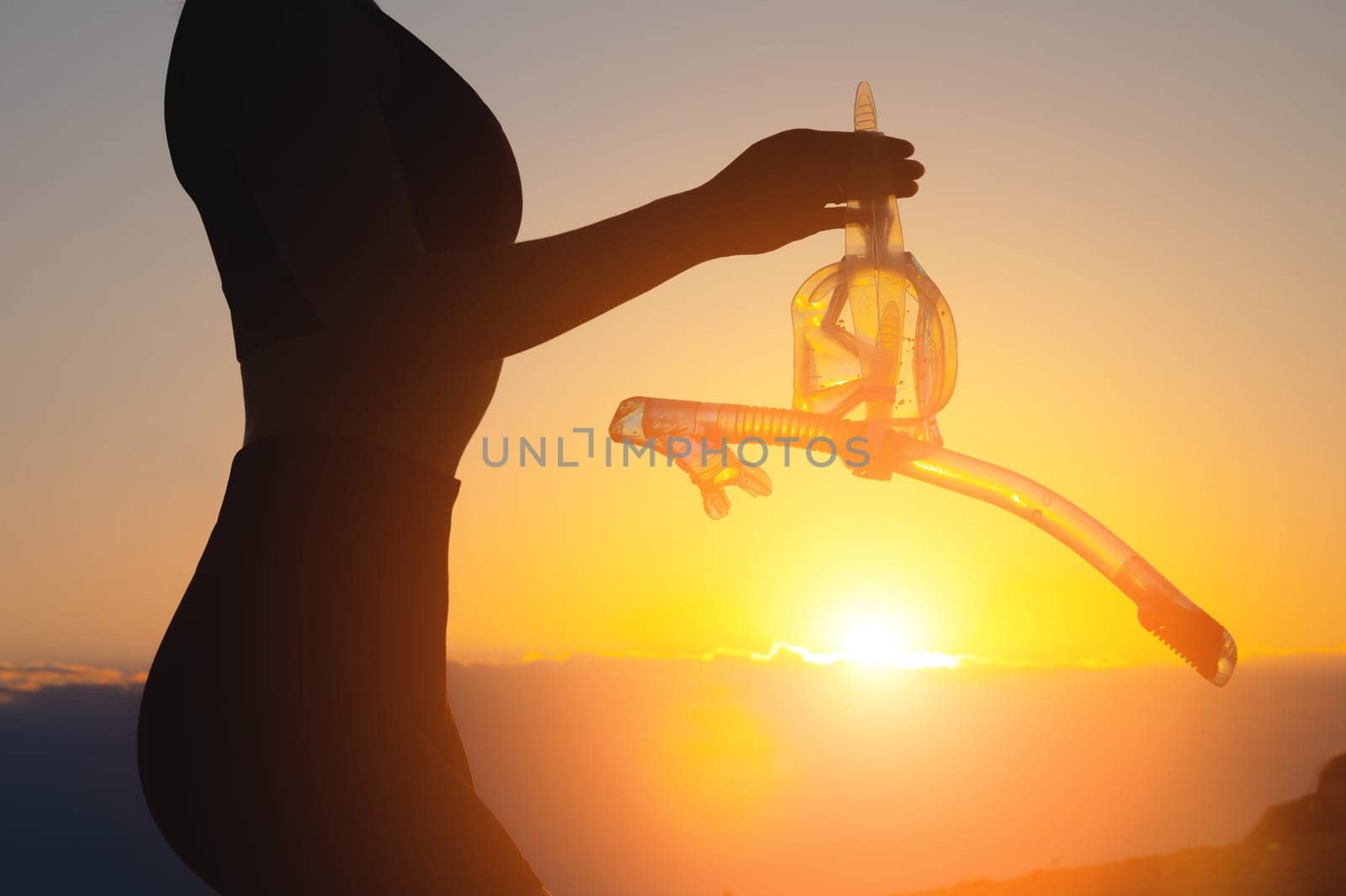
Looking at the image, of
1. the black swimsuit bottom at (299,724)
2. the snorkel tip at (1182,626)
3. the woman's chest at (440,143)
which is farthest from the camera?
the snorkel tip at (1182,626)

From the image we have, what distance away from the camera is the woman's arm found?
124 centimetres

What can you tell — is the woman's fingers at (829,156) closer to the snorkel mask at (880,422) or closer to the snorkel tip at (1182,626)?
the snorkel mask at (880,422)

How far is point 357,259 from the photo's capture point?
4.28 ft

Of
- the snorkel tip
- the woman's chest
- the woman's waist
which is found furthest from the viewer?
the snorkel tip

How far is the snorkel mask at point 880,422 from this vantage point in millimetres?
2125

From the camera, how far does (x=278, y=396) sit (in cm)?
138

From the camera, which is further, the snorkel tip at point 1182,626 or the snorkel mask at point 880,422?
the snorkel tip at point 1182,626

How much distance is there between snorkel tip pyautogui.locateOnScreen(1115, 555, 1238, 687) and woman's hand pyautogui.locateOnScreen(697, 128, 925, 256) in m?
1.43

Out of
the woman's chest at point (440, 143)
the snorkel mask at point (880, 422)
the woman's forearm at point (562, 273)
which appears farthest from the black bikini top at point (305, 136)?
the snorkel mask at point (880, 422)

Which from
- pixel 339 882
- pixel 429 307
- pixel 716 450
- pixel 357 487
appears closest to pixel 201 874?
pixel 339 882

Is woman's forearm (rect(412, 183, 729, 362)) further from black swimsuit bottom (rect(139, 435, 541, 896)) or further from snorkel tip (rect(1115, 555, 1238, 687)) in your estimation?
snorkel tip (rect(1115, 555, 1238, 687))

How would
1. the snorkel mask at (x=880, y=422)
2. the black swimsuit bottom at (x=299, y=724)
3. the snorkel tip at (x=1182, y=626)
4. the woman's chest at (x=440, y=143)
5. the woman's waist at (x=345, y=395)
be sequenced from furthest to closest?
the snorkel tip at (x=1182, y=626) → the snorkel mask at (x=880, y=422) → the woman's chest at (x=440, y=143) → the woman's waist at (x=345, y=395) → the black swimsuit bottom at (x=299, y=724)

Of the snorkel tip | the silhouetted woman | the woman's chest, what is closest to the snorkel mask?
the snorkel tip

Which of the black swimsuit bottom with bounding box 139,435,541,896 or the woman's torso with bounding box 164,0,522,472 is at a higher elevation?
the woman's torso with bounding box 164,0,522,472
